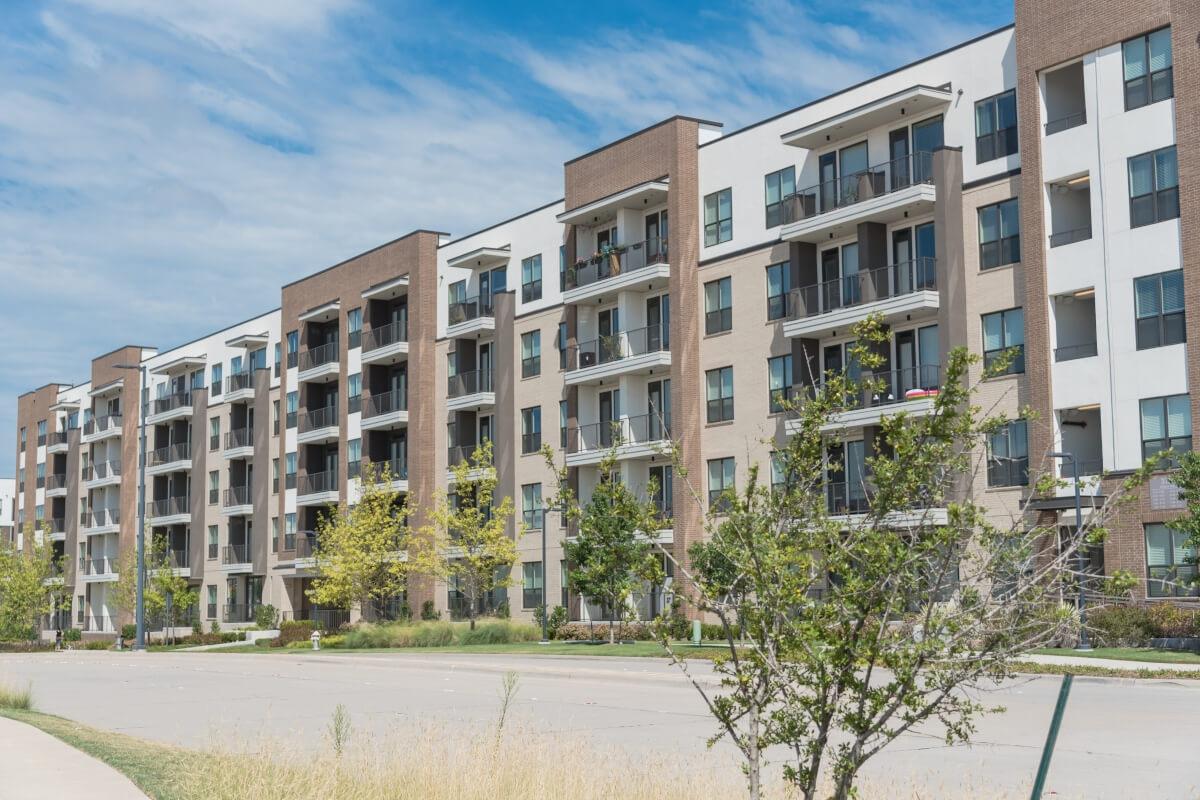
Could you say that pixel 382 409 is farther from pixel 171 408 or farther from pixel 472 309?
pixel 171 408

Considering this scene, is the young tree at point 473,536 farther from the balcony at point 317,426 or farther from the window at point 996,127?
the window at point 996,127

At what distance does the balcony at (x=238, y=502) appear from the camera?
7750 centimetres

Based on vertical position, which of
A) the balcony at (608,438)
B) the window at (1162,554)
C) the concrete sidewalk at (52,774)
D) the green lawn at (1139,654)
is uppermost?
the balcony at (608,438)

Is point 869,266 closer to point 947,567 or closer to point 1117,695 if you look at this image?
point 1117,695

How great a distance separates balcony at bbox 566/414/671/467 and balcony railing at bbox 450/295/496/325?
8729 millimetres

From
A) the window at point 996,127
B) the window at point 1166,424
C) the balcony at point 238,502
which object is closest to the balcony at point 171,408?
the balcony at point 238,502

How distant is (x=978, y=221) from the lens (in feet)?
131

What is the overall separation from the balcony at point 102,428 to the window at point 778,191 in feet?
195

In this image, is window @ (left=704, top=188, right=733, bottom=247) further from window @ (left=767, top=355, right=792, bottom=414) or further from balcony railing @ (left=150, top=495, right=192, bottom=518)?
balcony railing @ (left=150, top=495, right=192, bottom=518)

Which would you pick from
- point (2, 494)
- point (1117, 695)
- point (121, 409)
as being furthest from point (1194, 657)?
point (2, 494)

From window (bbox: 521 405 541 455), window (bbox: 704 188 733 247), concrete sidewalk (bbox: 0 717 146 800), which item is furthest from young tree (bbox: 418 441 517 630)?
concrete sidewalk (bbox: 0 717 146 800)

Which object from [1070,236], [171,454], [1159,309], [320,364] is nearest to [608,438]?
[1070,236]

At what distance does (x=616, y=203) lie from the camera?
51812mm

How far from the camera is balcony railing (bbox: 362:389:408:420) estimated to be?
214ft
